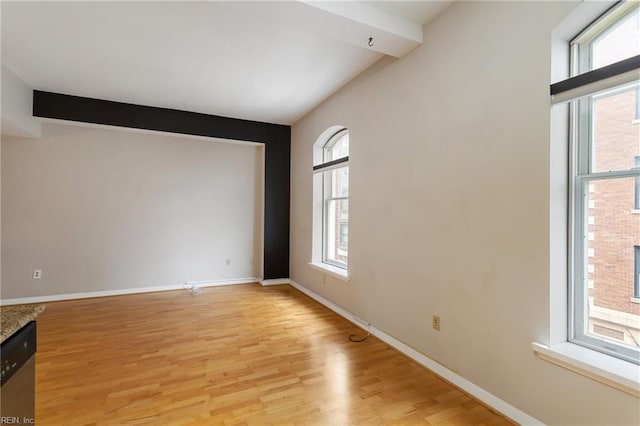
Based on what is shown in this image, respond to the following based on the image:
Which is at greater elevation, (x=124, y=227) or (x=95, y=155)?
(x=95, y=155)

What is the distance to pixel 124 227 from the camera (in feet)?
15.6

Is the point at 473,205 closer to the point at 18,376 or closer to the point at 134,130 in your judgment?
the point at 18,376

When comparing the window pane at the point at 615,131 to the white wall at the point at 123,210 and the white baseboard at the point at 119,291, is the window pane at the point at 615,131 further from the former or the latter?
the white baseboard at the point at 119,291

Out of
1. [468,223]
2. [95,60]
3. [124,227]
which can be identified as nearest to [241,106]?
[95,60]

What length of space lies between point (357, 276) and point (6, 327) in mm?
2941

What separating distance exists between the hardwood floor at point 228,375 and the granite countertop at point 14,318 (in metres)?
1.17

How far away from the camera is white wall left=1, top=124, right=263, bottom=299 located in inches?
167

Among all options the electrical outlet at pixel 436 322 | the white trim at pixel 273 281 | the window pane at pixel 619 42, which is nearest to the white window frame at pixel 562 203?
the window pane at pixel 619 42

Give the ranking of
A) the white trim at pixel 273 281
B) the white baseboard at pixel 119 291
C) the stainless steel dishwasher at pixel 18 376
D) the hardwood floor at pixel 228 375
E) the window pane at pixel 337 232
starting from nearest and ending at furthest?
the stainless steel dishwasher at pixel 18 376
the hardwood floor at pixel 228 375
the white baseboard at pixel 119 291
the window pane at pixel 337 232
the white trim at pixel 273 281

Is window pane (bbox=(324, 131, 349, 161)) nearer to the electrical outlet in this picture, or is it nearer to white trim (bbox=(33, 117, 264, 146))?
white trim (bbox=(33, 117, 264, 146))

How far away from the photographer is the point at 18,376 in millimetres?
970

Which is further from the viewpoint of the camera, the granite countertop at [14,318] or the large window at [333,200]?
the large window at [333,200]

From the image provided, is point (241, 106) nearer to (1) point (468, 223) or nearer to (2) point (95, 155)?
(2) point (95, 155)

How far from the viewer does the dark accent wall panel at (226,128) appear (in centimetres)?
409
